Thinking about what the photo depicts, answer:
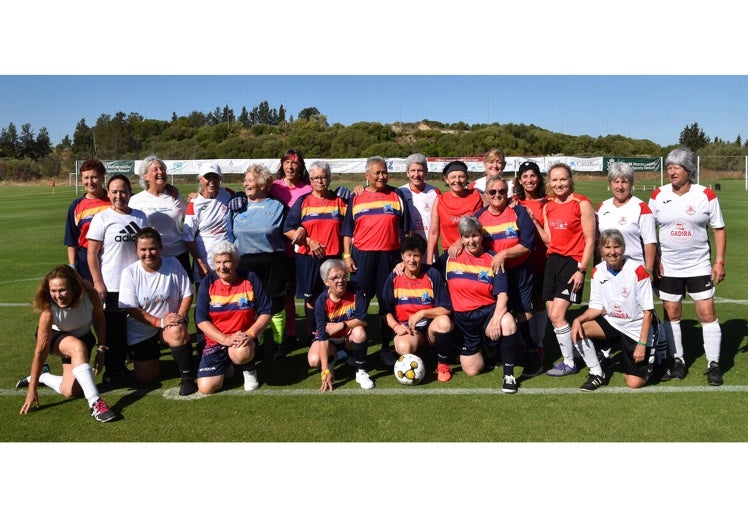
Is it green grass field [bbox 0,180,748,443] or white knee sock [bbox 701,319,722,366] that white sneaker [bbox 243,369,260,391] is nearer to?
green grass field [bbox 0,180,748,443]

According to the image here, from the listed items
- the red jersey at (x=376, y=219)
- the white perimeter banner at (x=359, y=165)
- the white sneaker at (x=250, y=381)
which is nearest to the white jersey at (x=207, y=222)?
the red jersey at (x=376, y=219)

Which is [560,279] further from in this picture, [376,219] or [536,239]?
[376,219]

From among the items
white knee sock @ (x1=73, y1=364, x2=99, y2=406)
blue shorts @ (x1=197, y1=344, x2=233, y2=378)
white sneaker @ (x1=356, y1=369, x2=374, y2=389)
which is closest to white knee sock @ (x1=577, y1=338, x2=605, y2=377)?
white sneaker @ (x1=356, y1=369, x2=374, y2=389)

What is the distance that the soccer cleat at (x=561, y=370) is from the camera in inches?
199

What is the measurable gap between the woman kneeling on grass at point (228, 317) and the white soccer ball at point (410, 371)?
1.16 metres

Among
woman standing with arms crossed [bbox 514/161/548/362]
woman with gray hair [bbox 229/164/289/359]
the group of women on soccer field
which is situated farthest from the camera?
woman with gray hair [bbox 229/164/289/359]

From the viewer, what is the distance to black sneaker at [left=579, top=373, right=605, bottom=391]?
4.69 m

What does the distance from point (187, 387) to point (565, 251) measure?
329 centimetres

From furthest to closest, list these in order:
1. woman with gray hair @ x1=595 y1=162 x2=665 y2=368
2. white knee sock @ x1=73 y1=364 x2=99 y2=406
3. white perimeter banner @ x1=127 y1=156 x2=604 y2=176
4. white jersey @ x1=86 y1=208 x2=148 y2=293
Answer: white perimeter banner @ x1=127 y1=156 x2=604 y2=176 → white jersey @ x1=86 y1=208 x2=148 y2=293 → woman with gray hair @ x1=595 y1=162 x2=665 y2=368 → white knee sock @ x1=73 y1=364 x2=99 y2=406

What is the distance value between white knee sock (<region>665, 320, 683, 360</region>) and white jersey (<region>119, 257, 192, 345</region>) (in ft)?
13.5

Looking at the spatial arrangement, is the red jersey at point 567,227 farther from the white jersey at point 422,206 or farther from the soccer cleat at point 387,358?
the soccer cleat at point 387,358

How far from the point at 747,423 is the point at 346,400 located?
2.75m

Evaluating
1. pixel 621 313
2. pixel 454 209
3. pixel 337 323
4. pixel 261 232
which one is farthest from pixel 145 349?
pixel 621 313

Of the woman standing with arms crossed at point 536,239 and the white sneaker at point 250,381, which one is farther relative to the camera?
the woman standing with arms crossed at point 536,239
